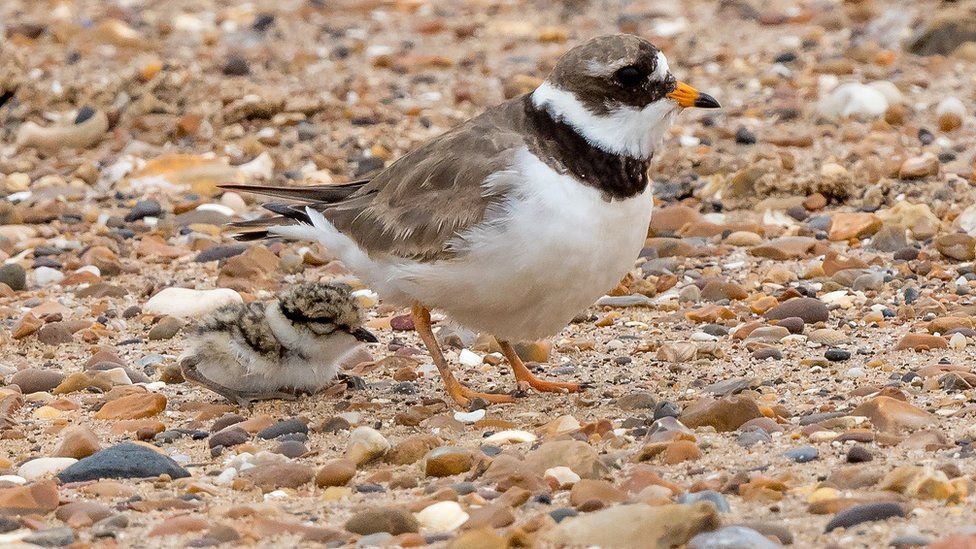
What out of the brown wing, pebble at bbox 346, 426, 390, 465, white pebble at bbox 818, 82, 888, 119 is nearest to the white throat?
the brown wing

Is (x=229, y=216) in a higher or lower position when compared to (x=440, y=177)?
lower

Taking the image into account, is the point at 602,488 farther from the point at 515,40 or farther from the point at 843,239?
the point at 515,40

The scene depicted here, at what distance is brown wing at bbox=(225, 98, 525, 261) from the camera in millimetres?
5270

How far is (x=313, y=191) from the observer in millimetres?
6145

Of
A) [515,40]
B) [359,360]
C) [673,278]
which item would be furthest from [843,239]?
[515,40]

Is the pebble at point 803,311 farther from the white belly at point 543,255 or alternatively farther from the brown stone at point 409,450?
the brown stone at point 409,450

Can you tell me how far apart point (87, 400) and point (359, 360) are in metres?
1.18

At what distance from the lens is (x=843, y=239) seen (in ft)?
24.1

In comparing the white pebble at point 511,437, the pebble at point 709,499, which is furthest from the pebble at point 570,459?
the white pebble at point 511,437

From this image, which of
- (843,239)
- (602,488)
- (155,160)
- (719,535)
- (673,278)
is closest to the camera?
(719,535)

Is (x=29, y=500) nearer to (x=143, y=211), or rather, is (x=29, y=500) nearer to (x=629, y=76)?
(x=629, y=76)

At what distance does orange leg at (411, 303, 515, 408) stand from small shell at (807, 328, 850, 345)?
1272 millimetres

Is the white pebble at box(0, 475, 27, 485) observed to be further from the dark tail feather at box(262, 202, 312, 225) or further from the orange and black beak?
the orange and black beak

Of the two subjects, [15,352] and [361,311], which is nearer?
[361,311]
